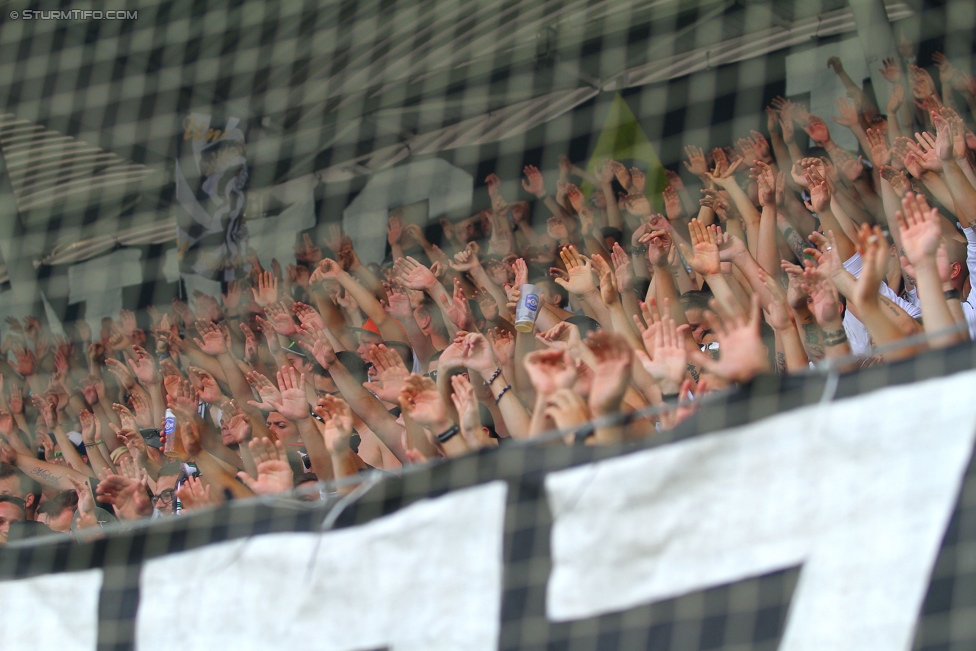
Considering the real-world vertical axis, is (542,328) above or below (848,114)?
below

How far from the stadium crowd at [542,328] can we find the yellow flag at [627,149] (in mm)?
124

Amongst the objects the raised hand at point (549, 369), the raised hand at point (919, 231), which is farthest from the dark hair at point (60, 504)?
the raised hand at point (919, 231)

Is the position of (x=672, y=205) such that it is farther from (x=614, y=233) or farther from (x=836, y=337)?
(x=836, y=337)

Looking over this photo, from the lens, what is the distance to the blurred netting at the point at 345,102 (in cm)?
450

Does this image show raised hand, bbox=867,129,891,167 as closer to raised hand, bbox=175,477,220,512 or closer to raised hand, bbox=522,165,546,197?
raised hand, bbox=522,165,546,197

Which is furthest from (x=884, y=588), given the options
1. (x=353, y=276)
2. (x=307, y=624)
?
(x=353, y=276)

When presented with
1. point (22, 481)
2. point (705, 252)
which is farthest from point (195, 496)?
point (22, 481)

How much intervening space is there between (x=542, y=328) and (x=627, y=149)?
6.03 feet

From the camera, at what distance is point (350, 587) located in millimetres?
1536

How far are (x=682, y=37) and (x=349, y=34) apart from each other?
1.61 meters

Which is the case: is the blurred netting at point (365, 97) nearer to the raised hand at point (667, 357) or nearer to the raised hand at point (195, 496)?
the raised hand at point (667, 357)

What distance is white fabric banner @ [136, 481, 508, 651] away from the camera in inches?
58.0

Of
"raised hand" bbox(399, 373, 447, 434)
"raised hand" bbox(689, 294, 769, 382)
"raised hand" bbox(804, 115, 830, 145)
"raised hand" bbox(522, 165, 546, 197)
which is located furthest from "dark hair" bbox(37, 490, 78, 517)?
"raised hand" bbox(804, 115, 830, 145)

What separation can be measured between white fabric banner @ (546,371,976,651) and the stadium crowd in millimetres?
109
